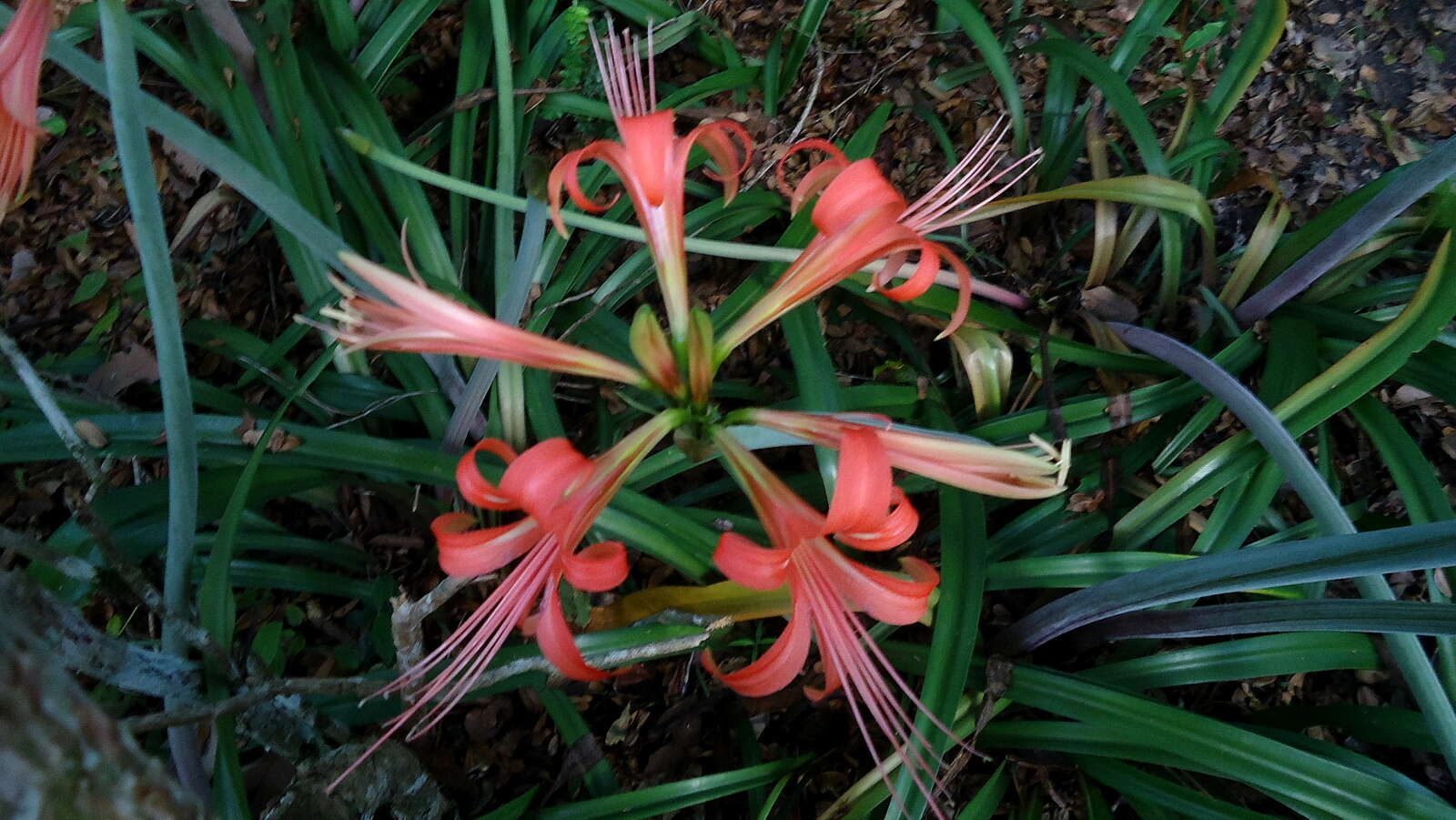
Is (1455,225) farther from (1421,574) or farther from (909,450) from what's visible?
(909,450)

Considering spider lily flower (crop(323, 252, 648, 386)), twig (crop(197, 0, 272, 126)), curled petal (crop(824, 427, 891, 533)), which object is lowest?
curled petal (crop(824, 427, 891, 533))

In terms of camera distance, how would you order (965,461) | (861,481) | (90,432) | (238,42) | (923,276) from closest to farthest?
1. (861,481)
2. (965,461)
3. (923,276)
4. (90,432)
5. (238,42)

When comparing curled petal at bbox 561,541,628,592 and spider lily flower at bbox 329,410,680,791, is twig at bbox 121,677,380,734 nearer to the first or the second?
spider lily flower at bbox 329,410,680,791

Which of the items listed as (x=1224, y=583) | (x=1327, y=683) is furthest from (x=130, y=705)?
(x=1327, y=683)

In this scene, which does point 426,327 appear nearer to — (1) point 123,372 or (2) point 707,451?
(2) point 707,451

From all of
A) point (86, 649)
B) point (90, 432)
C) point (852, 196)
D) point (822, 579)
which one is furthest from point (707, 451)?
point (90, 432)

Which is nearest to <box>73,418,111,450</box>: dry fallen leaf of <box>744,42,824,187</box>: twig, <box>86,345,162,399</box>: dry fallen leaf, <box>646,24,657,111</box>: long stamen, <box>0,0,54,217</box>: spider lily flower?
<box>86,345,162,399</box>: dry fallen leaf
